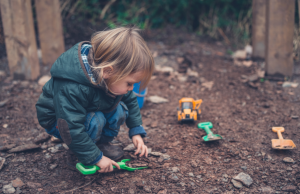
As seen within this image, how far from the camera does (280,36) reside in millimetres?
3008

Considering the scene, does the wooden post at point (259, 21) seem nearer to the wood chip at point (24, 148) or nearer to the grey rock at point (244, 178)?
the grey rock at point (244, 178)

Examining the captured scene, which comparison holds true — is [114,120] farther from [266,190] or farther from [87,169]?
[266,190]

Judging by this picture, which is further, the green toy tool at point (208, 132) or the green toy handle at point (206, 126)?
the green toy handle at point (206, 126)

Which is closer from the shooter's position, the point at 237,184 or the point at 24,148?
the point at 237,184

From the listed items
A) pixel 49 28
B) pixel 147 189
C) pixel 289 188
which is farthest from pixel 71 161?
pixel 49 28

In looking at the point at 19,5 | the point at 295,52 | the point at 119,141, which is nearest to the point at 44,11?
the point at 19,5

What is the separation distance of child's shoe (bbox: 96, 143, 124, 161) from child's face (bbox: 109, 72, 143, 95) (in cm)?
50

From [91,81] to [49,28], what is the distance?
2.31 meters

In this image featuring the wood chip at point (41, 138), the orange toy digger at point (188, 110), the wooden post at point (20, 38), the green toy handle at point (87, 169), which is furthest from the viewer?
the wooden post at point (20, 38)

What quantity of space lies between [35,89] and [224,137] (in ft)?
6.93

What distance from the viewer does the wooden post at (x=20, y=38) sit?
2.83m

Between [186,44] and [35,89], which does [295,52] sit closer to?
[186,44]

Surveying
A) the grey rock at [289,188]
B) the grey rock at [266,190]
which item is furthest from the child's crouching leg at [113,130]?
the grey rock at [289,188]

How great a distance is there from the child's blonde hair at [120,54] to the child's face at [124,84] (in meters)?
0.03
